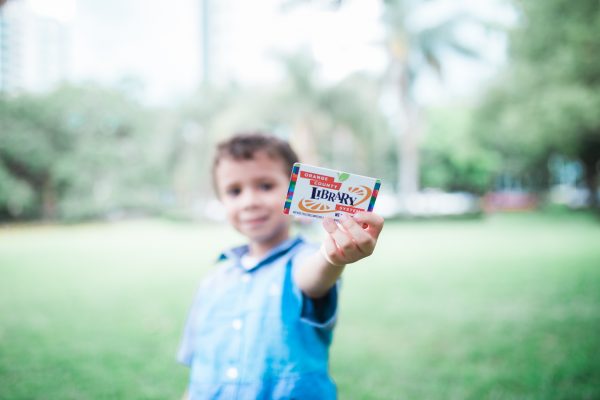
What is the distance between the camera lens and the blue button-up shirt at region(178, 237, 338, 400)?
1.06 m

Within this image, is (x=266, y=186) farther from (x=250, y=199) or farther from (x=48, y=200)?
(x=48, y=200)

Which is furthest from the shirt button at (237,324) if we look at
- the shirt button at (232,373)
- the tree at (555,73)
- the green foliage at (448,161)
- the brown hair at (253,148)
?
the green foliage at (448,161)

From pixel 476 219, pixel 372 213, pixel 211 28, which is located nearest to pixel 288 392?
pixel 372 213

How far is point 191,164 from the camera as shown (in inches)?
761

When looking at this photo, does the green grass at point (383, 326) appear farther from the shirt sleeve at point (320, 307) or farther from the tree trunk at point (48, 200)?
the tree trunk at point (48, 200)

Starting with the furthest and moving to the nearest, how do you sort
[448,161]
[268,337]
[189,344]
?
[448,161], [189,344], [268,337]

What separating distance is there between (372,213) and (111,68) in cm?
2365

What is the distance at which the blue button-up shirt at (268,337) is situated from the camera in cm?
106

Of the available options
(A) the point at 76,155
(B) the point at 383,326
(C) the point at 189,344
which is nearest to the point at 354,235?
(C) the point at 189,344

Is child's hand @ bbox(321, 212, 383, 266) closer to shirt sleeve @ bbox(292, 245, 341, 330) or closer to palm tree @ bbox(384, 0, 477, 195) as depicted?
shirt sleeve @ bbox(292, 245, 341, 330)

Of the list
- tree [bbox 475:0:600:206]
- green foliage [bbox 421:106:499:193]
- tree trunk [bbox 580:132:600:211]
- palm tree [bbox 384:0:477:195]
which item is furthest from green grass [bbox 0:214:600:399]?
green foliage [bbox 421:106:499:193]

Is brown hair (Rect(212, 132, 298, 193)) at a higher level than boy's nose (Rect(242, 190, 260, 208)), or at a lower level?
higher

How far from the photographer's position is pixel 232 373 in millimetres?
1109

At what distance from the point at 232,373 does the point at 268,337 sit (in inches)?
5.7
